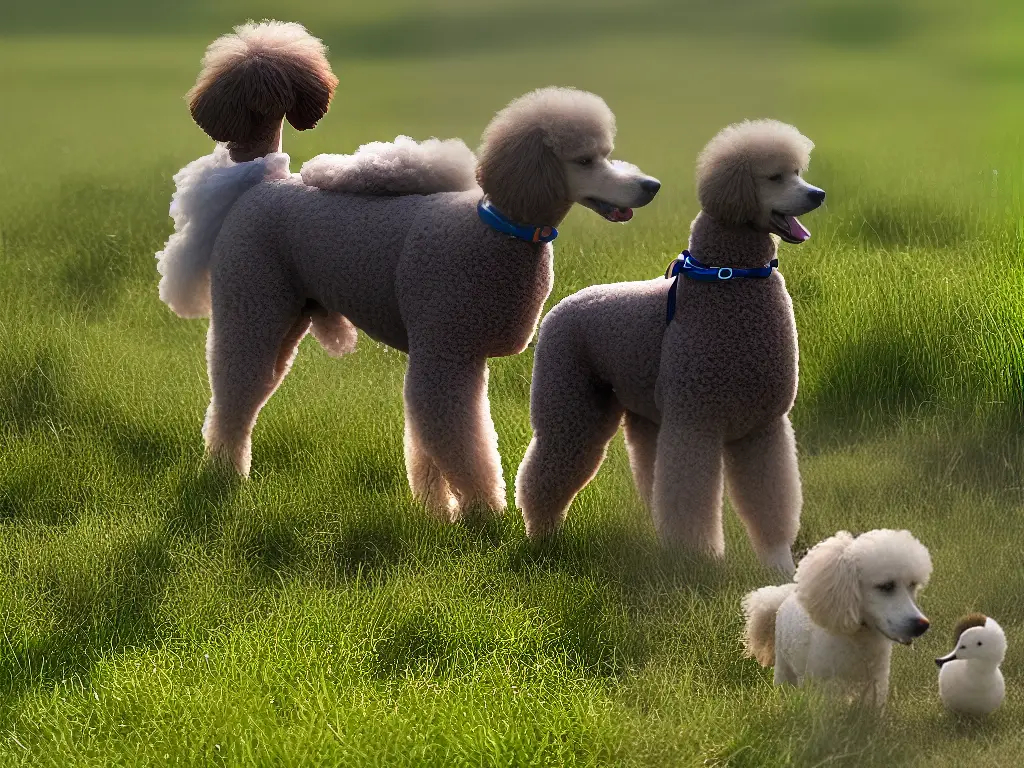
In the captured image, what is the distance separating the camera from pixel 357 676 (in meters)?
3.52

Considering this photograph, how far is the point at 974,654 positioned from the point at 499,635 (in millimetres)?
1313

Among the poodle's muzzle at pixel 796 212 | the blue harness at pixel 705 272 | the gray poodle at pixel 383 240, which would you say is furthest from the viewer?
the gray poodle at pixel 383 240

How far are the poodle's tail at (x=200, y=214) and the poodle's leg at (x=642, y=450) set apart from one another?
5.75 feet

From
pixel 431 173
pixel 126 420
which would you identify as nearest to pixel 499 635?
pixel 431 173

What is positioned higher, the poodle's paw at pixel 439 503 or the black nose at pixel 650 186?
the black nose at pixel 650 186

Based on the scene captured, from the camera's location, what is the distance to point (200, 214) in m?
5.12

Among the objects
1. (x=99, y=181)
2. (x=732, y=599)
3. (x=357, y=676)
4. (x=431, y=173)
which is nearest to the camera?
(x=357, y=676)

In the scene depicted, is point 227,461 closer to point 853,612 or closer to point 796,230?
point 796,230

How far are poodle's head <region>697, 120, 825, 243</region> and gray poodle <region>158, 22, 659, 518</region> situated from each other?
0.22 m

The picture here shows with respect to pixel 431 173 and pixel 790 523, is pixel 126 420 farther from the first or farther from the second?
pixel 790 523

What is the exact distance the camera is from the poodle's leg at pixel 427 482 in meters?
4.73

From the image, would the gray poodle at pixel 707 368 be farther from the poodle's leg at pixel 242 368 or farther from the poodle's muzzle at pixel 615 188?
the poodle's leg at pixel 242 368

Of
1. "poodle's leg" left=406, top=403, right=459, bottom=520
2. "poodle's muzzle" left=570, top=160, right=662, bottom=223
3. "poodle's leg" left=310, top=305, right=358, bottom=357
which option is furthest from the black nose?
"poodle's leg" left=310, top=305, right=358, bottom=357

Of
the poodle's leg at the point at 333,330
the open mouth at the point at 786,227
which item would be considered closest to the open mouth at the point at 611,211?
the open mouth at the point at 786,227
